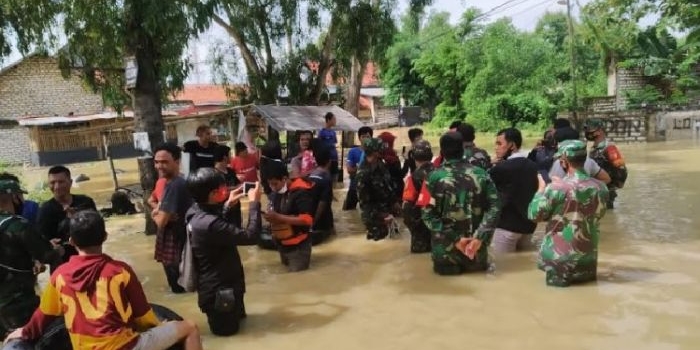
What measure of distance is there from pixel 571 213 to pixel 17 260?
4283 mm

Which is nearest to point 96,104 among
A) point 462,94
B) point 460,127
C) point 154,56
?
point 462,94

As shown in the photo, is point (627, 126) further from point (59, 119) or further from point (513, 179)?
point (59, 119)

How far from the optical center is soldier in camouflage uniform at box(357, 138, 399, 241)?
7.50m

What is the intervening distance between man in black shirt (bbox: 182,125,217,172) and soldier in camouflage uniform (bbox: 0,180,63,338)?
12.6 ft

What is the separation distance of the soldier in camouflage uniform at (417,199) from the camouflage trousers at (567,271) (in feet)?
4.24

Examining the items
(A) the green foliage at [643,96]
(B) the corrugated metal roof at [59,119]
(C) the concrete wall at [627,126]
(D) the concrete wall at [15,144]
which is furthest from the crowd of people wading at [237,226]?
(D) the concrete wall at [15,144]

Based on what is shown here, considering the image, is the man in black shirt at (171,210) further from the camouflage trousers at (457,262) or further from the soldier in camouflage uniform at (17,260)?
the camouflage trousers at (457,262)

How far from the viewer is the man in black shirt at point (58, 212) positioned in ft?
16.2

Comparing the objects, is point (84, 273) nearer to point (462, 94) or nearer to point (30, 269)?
point (30, 269)

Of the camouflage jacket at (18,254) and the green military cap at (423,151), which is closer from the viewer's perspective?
the camouflage jacket at (18,254)

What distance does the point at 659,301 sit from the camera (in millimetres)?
4961

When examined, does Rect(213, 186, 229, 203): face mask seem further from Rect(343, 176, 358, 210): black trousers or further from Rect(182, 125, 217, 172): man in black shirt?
Rect(343, 176, 358, 210): black trousers

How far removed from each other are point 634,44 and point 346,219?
21.1 metres

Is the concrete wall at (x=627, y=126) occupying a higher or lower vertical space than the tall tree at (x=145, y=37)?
lower
